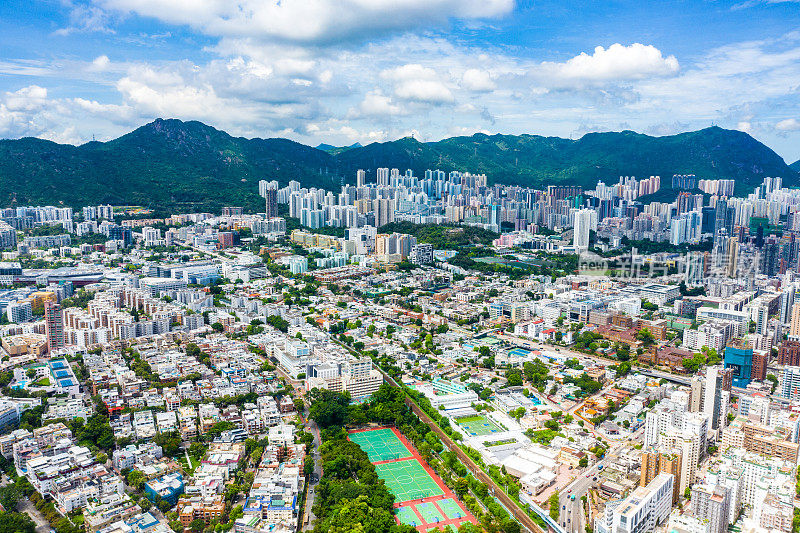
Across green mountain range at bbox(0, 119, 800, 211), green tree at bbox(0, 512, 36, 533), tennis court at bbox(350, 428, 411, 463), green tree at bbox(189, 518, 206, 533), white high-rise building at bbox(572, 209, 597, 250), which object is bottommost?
tennis court at bbox(350, 428, 411, 463)

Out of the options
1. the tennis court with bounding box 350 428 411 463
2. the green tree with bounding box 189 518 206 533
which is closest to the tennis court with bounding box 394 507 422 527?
the tennis court with bounding box 350 428 411 463

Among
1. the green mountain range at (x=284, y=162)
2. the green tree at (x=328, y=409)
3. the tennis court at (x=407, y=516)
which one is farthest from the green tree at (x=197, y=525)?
the green mountain range at (x=284, y=162)

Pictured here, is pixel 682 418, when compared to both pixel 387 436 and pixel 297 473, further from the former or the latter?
pixel 297 473

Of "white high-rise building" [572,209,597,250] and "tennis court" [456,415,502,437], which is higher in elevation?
"white high-rise building" [572,209,597,250]

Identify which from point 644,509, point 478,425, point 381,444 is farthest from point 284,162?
point 644,509

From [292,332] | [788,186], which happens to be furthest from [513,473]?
[788,186]

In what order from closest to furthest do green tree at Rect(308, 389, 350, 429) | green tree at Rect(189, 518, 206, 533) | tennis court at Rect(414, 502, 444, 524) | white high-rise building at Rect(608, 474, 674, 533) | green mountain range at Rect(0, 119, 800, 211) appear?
white high-rise building at Rect(608, 474, 674, 533) < green tree at Rect(189, 518, 206, 533) < tennis court at Rect(414, 502, 444, 524) < green tree at Rect(308, 389, 350, 429) < green mountain range at Rect(0, 119, 800, 211)

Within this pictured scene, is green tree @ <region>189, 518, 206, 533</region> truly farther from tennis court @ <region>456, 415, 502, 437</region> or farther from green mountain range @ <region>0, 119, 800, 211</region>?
green mountain range @ <region>0, 119, 800, 211</region>

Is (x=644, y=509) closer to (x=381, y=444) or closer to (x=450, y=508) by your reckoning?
(x=450, y=508)
